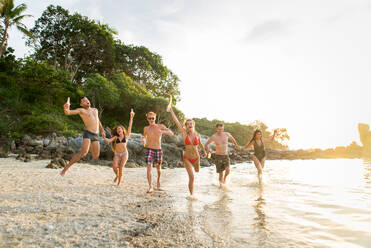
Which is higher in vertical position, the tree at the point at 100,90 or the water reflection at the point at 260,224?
the tree at the point at 100,90

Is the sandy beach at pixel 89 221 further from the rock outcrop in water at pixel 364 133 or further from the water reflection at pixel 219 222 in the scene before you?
the rock outcrop in water at pixel 364 133

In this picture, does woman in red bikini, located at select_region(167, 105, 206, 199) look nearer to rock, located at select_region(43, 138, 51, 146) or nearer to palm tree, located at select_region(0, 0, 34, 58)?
rock, located at select_region(43, 138, 51, 146)

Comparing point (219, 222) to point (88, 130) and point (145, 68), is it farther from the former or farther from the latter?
point (145, 68)

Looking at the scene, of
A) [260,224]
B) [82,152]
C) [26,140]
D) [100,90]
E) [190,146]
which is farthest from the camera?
[100,90]

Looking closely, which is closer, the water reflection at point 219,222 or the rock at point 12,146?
the water reflection at point 219,222

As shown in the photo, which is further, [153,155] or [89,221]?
[153,155]

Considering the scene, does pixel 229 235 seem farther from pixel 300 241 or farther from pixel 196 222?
pixel 300 241

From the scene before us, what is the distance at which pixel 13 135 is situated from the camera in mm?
17172

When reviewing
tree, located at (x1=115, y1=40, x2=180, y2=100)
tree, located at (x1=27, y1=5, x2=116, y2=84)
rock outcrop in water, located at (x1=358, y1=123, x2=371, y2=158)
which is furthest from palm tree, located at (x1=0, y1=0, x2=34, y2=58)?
rock outcrop in water, located at (x1=358, y1=123, x2=371, y2=158)

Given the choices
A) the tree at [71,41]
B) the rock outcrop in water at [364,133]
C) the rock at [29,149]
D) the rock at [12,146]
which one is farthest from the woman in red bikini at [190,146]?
the rock outcrop in water at [364,133]

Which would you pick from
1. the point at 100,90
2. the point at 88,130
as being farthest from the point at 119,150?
the point at 100,90

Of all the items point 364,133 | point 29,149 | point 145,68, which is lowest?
point 29,149

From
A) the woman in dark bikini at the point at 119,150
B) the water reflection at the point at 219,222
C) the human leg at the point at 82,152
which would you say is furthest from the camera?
the woman in dark bikini at the point at 119,150

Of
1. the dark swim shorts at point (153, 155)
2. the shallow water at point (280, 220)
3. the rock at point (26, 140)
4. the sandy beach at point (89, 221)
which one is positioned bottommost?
the shallow water at point (280, 220)
